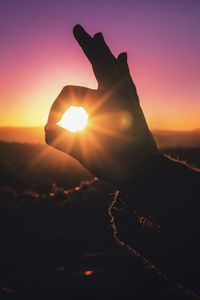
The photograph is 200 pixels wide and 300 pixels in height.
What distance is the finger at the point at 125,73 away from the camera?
65.5 inches

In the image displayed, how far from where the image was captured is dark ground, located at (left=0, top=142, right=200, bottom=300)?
10820mm

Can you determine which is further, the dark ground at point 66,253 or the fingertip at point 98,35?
the dark ground at point 66,253

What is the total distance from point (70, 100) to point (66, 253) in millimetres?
14626

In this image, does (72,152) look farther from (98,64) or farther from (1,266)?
(1,266)

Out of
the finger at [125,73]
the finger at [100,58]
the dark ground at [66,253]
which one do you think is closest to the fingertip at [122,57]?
the finger at [125,73]

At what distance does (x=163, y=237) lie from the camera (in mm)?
1547

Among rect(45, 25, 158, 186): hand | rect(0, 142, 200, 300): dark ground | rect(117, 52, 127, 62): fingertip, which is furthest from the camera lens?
rect(0, 142, 200, 300): dark ground

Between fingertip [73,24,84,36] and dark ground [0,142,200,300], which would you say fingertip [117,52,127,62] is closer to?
fingertip [73,24,84,36]

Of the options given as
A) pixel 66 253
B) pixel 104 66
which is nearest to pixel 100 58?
pixel 104 66

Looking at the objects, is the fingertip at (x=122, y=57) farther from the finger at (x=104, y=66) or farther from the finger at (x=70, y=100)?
the finger at (x=70, y=100)

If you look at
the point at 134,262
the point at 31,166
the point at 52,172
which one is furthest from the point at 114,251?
the point at 31,166

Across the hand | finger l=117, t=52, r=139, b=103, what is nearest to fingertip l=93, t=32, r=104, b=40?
the hand

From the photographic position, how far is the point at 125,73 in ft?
5.68

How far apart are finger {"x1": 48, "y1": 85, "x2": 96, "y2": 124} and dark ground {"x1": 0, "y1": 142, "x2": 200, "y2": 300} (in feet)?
21.8
